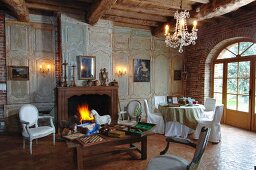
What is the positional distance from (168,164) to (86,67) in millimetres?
4065

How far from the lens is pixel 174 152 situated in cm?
387

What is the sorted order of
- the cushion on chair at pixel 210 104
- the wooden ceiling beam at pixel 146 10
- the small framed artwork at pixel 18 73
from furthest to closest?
the cushion on chair at pixel 210 104 → the small framed artwork at pixel 18 73 → the wooden ceiling beam at pixel 146 10

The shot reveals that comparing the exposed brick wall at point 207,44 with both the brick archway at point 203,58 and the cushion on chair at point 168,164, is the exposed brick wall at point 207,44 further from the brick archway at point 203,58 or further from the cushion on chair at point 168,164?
the cushion on chair at point 168,164

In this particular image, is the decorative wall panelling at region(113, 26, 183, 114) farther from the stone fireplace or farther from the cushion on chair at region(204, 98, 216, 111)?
the cushion on chair at region(204, 98, 216, 111)

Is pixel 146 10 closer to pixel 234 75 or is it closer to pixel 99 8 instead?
pixel 99 8

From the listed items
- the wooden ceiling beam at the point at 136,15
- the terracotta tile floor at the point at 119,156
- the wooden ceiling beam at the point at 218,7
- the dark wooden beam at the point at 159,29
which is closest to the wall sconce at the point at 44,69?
the terracotta tile floor at the point at 119,156

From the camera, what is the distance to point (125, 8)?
16.2ft

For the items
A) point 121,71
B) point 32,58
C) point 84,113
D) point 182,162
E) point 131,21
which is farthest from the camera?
point 121,71

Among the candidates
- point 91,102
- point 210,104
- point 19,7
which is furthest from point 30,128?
point 210,104

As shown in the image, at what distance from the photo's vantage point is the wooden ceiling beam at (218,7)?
3.74m

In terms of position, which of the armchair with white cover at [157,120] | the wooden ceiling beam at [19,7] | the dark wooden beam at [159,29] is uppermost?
the dark wooden beam at [159,29]

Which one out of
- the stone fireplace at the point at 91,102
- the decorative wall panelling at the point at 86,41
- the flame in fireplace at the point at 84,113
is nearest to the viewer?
the flame in fireplace at the point at 84,113

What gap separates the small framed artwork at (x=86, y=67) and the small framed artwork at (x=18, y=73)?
4.77ft

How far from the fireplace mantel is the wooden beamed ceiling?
6.37 ft
